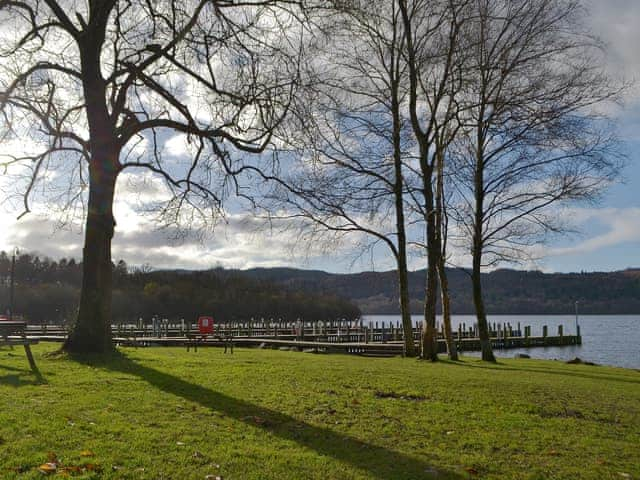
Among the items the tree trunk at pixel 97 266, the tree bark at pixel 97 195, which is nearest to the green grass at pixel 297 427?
the tree trunk at pixel 97 266

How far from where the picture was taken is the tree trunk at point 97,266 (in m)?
13.8

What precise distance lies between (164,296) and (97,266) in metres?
74.1

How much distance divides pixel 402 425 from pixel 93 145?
10.1 meters

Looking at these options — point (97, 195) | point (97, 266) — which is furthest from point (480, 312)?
point (97, 195)

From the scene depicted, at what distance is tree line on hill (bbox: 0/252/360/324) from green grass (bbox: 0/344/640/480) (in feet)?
219

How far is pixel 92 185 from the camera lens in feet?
46.3

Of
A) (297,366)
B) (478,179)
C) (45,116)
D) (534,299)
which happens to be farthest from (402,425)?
(534,299)

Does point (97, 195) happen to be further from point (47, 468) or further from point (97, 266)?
point (47, 468)

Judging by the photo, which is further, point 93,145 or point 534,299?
point 534,299

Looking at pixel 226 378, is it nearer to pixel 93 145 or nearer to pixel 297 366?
pixel 297 366

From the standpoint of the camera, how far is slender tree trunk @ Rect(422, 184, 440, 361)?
20.5m

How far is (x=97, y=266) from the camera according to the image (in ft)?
46.1

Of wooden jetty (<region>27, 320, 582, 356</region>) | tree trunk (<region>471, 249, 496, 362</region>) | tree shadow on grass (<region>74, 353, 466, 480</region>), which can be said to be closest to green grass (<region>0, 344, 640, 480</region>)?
tree shadow on grass (<region>74, 353, 466, 480</region>)

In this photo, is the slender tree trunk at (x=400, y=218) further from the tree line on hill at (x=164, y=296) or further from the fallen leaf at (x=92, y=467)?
the tree line on hill at (x=164, y=296)
